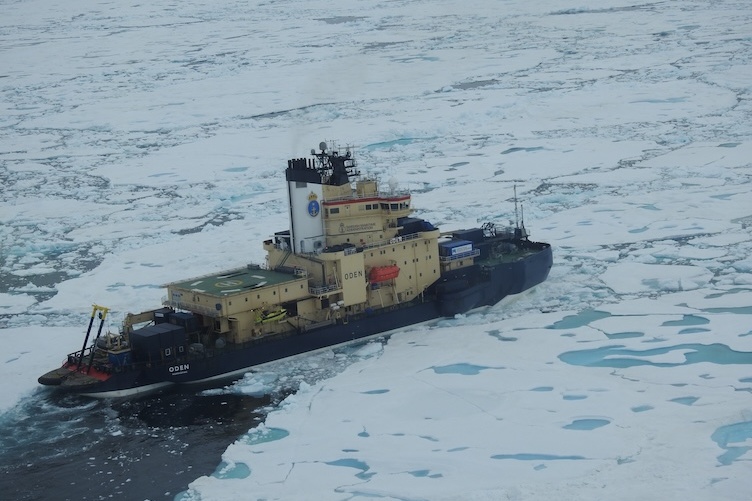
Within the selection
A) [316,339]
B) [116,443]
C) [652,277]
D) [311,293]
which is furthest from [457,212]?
[116,443]

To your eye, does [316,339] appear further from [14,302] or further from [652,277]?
[652,277]

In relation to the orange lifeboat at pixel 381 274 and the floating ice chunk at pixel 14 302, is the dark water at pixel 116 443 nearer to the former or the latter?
the orange lifeboat at pixel 381 274

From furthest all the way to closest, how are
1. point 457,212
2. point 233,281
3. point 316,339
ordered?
1. point 457,212
2. point 233,281
3. point 316,339

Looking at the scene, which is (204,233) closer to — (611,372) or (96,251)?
(96,251)

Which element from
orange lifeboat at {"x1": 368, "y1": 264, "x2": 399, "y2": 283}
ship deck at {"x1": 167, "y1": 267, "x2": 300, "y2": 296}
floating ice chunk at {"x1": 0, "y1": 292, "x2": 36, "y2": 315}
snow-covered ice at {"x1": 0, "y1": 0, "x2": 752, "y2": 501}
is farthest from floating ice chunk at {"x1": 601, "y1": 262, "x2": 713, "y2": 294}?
floating ice chunk at {"x1": 0, "y1": 292, "x2": 36, "y2": 315}

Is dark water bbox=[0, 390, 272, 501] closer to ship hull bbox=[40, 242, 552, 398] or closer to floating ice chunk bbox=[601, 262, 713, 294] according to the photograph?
ship hull bbox=[40, 242, 552, 398]

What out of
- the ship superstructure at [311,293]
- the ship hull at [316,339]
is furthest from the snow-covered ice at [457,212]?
the ship superstructure at [311,293]

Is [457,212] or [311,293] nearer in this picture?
[311,293]
